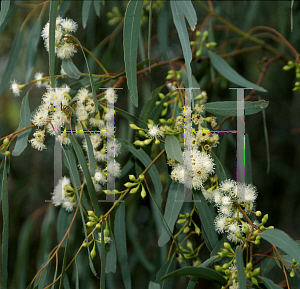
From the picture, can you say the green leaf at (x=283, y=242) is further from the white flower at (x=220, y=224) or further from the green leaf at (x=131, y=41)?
the green leaf at (x=131, y=41)

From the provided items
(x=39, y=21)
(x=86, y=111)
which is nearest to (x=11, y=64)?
(x=39, y=21)

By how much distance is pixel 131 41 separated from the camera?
0.77 meters

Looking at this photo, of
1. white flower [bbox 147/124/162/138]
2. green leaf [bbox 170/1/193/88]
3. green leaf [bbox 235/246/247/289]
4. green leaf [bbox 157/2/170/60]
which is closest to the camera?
green leaf [bbox 235/246/247/289]

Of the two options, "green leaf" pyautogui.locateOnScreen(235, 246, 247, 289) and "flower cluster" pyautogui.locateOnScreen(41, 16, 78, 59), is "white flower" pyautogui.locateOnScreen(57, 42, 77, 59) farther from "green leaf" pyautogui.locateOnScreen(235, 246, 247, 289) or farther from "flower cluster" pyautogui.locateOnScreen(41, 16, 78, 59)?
"green leaf" pyautogui.locateOnScreen(235, 246, 247, 289)

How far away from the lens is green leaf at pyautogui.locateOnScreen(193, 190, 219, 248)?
0.82 m

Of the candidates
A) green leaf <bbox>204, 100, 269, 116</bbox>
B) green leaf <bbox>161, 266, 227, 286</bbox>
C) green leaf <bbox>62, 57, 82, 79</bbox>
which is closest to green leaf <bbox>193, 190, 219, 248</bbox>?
green leaf <bbox>161, 266, 227, 286</bbox>

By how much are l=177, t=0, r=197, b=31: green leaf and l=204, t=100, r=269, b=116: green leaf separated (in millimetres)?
236

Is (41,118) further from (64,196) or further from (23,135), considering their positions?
(64,196)

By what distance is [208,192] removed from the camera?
0.84 metres

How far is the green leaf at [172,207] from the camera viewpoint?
791 millimetres

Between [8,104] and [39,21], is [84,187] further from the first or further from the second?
[8,104]

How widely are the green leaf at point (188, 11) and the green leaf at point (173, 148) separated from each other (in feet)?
1.00

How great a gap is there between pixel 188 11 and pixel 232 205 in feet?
1.73

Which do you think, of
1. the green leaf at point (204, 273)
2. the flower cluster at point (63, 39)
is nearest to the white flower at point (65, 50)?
the flower cluster at point (63, 39)
